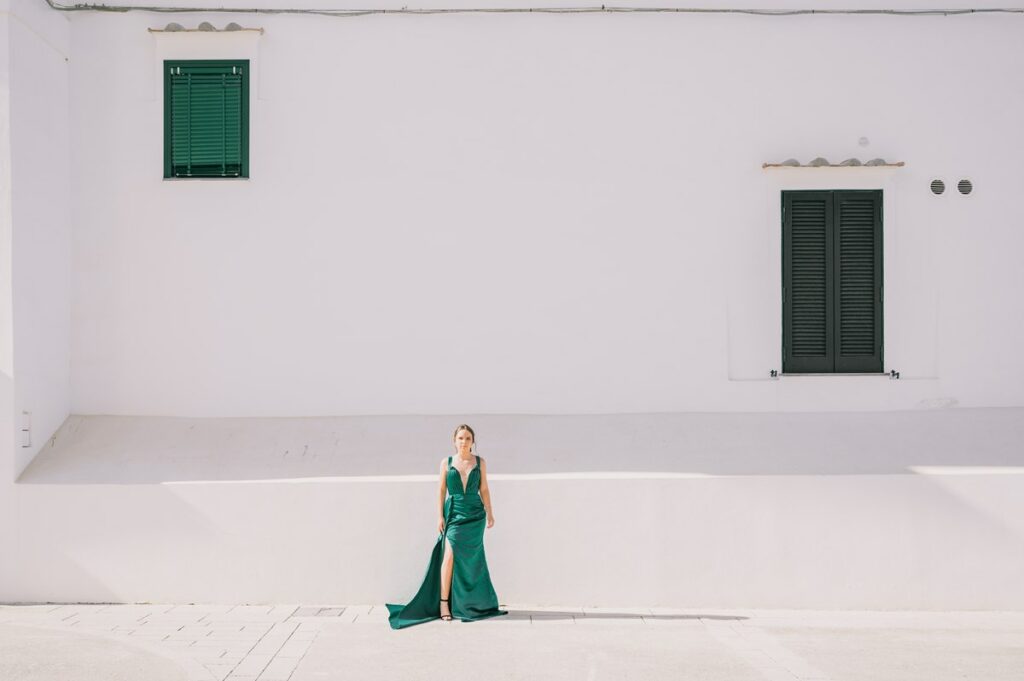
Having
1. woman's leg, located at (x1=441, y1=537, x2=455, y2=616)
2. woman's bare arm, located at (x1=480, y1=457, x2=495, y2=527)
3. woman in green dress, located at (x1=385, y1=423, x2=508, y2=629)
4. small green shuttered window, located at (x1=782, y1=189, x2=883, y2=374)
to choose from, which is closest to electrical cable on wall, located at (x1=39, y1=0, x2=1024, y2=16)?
small green shuttered window, located at (x1=782, y1=189, x2=883, y2=374)

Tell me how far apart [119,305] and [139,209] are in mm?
825

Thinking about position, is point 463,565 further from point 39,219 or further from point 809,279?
point 39,219

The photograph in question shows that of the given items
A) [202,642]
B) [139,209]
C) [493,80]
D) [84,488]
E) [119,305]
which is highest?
[493,80]

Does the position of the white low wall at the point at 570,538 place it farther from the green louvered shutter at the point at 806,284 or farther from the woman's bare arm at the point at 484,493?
the green louvered shutter at the point at 806,284

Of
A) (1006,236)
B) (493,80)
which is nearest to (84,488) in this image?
→ (493,80)

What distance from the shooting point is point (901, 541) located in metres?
8.38

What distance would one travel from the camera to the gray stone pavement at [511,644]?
641cm

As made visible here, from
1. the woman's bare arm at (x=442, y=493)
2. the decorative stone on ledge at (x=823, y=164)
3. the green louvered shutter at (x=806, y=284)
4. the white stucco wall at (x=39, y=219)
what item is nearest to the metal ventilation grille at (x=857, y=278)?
the green louvered shutter at (x=806, y=284)

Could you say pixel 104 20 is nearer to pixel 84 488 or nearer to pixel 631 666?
pixel 84 488

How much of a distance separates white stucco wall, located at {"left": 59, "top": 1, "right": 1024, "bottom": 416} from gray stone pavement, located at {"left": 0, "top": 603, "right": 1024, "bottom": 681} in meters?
1.83

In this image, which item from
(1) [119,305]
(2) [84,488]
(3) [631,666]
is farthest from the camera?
(1) [119,305]

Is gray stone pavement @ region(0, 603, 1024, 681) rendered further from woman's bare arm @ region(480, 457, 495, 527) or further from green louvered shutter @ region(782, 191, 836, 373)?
green louvered shutter @ region(782, 191, 836, 373)

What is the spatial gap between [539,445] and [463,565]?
1.29 m

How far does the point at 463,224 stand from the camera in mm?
9164
